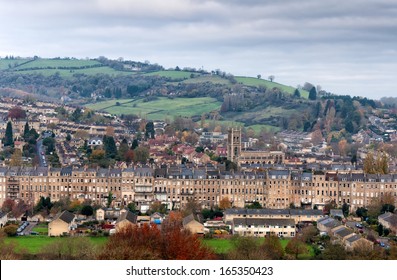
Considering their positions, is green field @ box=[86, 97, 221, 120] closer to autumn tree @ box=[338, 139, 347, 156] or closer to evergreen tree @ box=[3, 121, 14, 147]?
autumn tree @ box=[338, 139, 347, 156]

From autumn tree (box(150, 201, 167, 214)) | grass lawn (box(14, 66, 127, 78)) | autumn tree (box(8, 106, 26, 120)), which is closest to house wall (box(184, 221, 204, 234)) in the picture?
autumn tree (box(150, 201, 167, 214))

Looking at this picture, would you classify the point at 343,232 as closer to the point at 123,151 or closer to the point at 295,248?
the point at 295,248

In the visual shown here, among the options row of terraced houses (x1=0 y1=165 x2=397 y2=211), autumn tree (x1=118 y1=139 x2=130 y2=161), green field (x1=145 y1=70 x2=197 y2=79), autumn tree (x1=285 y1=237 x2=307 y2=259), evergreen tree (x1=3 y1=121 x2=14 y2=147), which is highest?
green field (x1=145 y1=70 x2=197 y2=79)

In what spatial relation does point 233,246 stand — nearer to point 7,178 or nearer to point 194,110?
point 7,178

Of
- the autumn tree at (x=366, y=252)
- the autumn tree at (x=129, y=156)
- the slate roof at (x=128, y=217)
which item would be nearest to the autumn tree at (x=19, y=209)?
the slate roof at (x=128, y=217)

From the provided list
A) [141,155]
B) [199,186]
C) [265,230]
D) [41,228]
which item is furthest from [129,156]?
[265,230]

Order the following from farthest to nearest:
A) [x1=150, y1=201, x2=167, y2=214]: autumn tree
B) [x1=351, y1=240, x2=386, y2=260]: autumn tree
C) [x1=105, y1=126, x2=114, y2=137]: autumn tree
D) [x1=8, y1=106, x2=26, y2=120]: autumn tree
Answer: [x1=8, y1=106, x2=26, y2=120]: autumn tree < [x1=105, y1=126, x2=114, y2=137]: autumn tree < [x1=150, y1=201, x2=167, y2=214]: autumn tree < [x1=351, y1=240, x2=386, y2=260]: autumn tree
